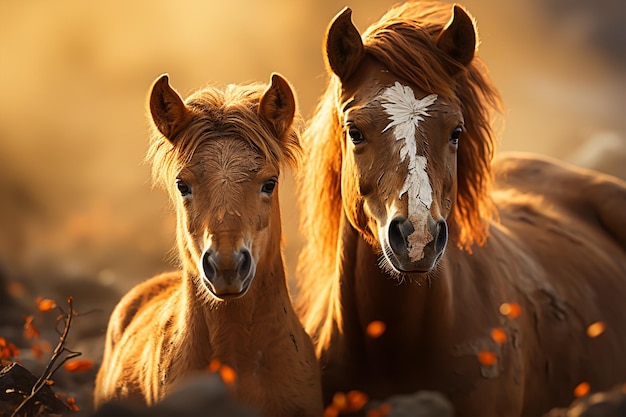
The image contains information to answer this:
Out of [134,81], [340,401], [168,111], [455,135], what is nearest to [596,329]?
[455,135]

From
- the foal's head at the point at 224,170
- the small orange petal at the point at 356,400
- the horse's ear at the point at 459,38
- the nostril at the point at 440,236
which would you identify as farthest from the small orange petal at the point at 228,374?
the horse's ear at the point at 459,38

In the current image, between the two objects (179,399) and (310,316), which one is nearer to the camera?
(179,399)

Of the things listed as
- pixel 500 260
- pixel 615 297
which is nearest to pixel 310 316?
pixel 500 260

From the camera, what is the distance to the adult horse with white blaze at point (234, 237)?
11.7ft

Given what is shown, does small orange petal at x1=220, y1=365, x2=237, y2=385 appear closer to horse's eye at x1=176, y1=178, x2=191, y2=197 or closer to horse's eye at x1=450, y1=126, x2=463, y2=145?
horse's eye at x1=176, y1=178, x2=191, y2=197

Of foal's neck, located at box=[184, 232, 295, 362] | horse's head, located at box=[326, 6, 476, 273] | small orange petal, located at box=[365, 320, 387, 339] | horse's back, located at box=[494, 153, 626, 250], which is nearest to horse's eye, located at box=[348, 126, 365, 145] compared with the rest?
horse's head, located at box=[326, 6, 476, 273]

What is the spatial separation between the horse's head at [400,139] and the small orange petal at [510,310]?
559mm

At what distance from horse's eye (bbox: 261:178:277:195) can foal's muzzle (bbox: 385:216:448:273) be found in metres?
0.57

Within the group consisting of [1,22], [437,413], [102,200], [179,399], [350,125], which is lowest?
[437,413]

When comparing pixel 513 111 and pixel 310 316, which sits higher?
pixel 513 111

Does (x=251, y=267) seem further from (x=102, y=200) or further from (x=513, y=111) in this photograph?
(x=513, y=111)

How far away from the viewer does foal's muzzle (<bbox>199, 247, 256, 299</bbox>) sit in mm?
3289

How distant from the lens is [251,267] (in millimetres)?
3404

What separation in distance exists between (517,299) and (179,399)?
7.62 ft
